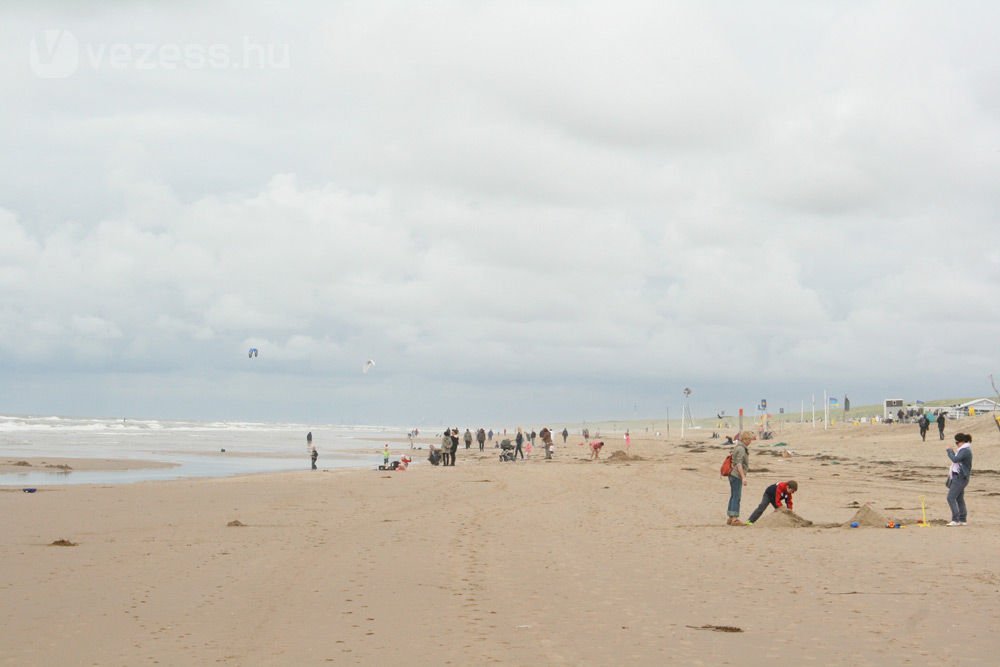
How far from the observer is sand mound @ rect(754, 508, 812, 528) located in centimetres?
1759

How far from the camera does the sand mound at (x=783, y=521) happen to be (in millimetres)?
17594

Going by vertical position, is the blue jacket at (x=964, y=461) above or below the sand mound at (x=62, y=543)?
above

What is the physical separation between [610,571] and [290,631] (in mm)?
4992

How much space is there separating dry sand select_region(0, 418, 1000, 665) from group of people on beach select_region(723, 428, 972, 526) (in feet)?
1.40

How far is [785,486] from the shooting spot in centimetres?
1841

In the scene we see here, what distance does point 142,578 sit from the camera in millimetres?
11781

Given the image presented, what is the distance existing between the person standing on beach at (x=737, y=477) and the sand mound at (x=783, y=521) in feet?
1.72

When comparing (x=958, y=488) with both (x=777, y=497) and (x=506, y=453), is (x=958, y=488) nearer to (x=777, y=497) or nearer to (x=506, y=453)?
(x=777, y=497)

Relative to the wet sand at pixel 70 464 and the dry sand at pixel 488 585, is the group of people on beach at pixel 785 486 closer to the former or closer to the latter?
the dry sand at pixel 488 585

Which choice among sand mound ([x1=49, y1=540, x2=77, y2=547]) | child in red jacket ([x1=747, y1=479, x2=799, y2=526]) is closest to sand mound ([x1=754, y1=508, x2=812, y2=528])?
child in red jacket ([x1=747, y1=479, x2=799, y2=526])

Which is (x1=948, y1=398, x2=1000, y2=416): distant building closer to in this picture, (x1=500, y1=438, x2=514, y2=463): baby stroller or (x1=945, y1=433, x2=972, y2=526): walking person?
(x1=500, y1=438, x2=514, y2=463): baby stroller

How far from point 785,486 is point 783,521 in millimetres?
971

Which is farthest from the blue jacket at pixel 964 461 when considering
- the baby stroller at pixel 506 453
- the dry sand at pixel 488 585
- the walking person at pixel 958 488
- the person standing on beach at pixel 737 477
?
the baby stroller at pixel 506 453

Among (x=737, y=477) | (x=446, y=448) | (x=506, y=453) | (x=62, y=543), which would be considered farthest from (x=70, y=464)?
(x=737, y=477)
